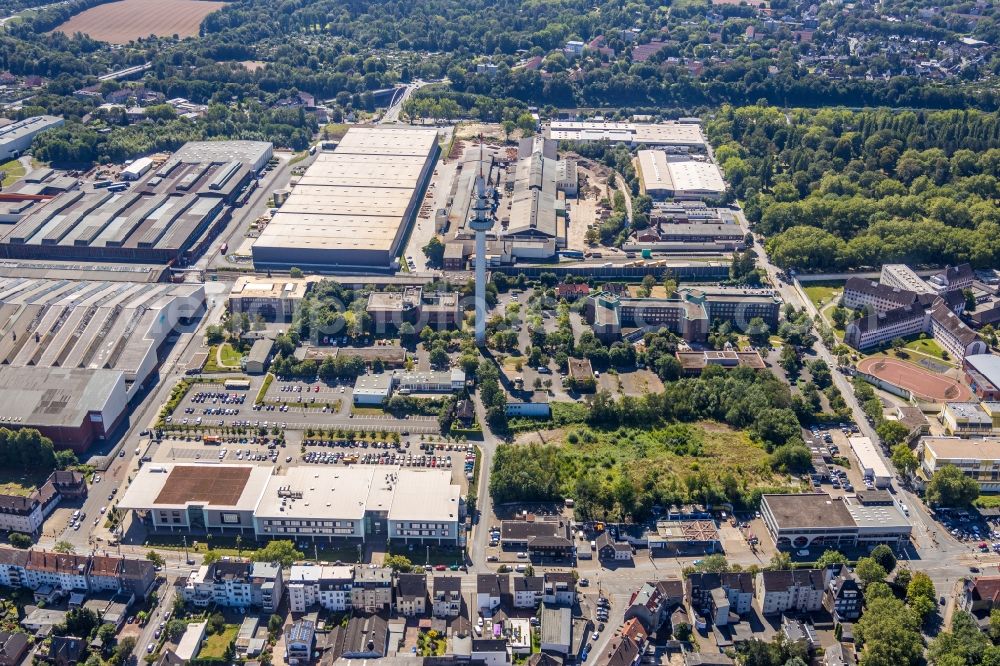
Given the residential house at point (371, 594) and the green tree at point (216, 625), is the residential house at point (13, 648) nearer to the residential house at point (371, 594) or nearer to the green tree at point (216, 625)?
the green tree at point (216, 625)

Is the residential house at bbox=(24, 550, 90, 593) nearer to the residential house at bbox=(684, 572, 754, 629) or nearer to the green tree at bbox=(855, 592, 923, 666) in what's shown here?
the residential house at bbox=(684, 572, 754, 629)

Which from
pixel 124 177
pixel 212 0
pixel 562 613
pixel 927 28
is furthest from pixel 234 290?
pixel 927 28

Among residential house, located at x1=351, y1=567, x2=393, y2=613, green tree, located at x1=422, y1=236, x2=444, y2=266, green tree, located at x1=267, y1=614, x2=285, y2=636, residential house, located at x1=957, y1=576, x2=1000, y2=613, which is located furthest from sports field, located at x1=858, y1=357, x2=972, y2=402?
green tree, located at x1=267, y1=614, x2=285, y2=636

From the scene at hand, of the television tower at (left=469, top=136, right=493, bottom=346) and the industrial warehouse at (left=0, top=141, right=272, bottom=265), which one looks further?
the industrial warehouse at (left=0, top=141, right=272, bottom=265)

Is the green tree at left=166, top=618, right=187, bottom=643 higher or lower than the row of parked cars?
higher

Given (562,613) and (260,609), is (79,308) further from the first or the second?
(562,613)

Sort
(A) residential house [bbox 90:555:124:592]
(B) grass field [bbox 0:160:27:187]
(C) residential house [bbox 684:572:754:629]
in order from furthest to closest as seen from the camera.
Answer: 1. (B) grass field [bbox 0:160:27:187]
2. (A) residential house [bbox 90:555:124:592]
3. (C) residential house [bbox 684:572:754:629]


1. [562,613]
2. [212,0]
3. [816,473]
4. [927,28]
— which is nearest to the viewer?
[562,613]
